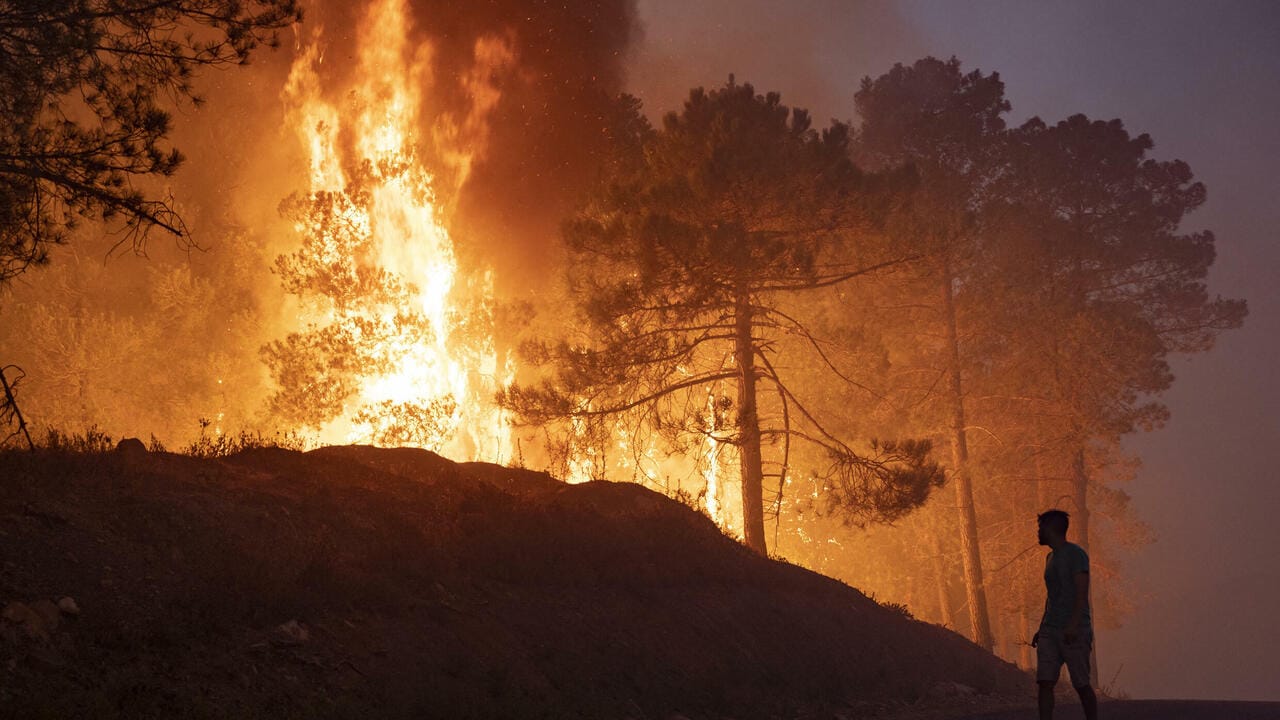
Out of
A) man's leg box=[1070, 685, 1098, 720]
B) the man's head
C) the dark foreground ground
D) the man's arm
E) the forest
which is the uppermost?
the forest

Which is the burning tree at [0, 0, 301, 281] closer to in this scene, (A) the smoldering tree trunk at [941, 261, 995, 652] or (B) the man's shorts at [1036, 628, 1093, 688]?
(B) the man's shorts at [1036, 628, 1093, 688]

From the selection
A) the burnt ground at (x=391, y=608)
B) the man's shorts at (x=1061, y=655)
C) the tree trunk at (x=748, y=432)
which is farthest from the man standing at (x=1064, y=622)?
the tree trunk at (x=748, y=432)

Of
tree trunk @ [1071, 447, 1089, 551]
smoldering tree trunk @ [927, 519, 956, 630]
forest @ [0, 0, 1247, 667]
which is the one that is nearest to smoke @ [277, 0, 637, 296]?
forest @ [0, 0, 1247, 667]

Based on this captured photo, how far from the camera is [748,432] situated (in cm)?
1981

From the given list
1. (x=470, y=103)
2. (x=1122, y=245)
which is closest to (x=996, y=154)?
(x=1122, y=245)

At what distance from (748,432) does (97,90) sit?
42.6 ft

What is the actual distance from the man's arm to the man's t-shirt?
0.09 feet

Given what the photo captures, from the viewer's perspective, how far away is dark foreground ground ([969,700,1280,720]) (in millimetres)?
11398

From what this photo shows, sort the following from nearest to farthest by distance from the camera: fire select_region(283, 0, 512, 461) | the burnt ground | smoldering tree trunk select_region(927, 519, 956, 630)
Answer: the burnt ground
fire select_region(283, 0, 512, 461)
smoldering tree trunk select_region(927, 519, 956, 630)

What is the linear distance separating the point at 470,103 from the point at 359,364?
7.17m

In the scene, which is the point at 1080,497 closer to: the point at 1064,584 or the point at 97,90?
the point at 1064,584

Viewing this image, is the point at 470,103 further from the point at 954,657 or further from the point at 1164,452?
the point at 1164,452

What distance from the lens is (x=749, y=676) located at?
11.8 metres

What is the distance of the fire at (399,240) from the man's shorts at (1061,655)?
1753 cm
